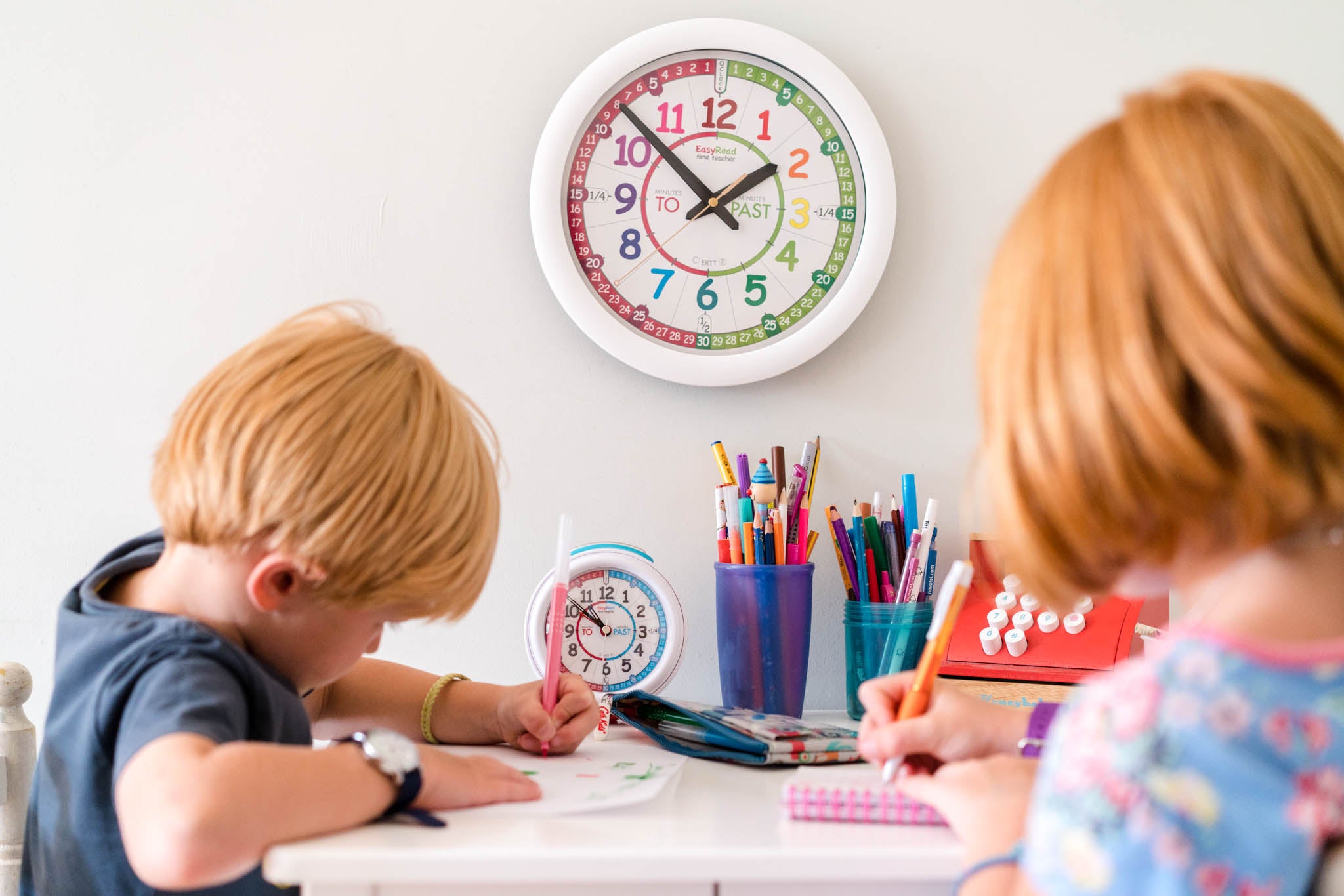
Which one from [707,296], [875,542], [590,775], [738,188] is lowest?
[590,775]

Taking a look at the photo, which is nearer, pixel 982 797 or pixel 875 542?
pixel 982 797

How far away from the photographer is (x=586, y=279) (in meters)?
1.00

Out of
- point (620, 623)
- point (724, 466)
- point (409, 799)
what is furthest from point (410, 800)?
point (724, 466)

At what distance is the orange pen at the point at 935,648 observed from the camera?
0.63 metres

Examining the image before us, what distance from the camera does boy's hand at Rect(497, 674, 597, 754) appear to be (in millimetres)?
774

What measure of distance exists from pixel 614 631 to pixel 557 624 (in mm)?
102

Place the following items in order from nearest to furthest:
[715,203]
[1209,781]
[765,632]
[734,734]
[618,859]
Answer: [1209,781]
[618,859]
[734,734]
[765,632]
[715,203]

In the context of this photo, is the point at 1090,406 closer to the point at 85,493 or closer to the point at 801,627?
the point at 801,627

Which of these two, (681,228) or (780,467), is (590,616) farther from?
(681,228)

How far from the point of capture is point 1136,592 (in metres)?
0.51

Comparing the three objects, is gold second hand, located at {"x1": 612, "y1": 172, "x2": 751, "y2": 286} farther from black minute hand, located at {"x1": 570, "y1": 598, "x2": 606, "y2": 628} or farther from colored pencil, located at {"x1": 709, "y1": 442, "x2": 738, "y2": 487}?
black minute hand, located at {"x1": 570, "y1": 598, "x2": 606, "y2": 628}

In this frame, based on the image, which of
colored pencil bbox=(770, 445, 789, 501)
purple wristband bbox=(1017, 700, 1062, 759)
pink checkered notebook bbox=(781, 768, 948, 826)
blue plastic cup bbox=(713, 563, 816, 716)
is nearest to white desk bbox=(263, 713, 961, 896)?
pink checkered notebook bbox=(781, 768, 948, 826)

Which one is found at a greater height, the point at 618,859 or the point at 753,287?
the point at 753,287

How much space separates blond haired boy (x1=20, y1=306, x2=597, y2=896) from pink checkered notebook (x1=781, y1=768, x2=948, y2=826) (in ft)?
0.52
